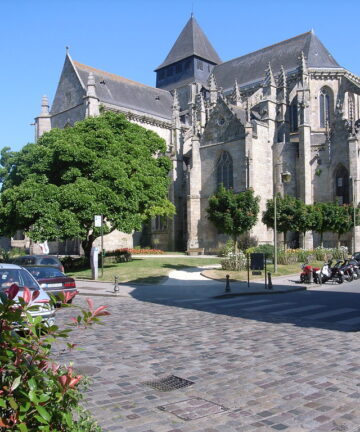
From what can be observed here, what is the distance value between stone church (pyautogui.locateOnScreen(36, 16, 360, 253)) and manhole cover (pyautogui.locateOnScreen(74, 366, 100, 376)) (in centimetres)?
2719

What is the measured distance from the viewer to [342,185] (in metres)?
34.0

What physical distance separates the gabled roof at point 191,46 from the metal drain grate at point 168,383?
175 ft

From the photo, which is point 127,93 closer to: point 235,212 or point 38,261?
point 235,212

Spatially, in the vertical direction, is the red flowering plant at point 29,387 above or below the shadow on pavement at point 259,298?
above

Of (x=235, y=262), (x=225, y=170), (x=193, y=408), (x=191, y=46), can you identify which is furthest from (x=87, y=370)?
(x=191, y=46)

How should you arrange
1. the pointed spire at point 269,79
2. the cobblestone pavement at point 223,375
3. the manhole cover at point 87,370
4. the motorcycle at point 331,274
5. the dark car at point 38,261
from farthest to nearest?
the pointed spire at point 269,79
the motorcycle at point 331,274
the dark car at point 38,261
the manhole cover at point 87,370
the cobblestone pavement at point 223,375

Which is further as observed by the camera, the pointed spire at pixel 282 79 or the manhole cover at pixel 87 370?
the pointed spire at pixel 282 79

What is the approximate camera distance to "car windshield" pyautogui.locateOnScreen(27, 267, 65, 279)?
40.3ft

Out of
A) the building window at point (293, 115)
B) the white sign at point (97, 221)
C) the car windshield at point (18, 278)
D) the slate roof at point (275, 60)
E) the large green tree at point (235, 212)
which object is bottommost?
the car windshield at point (18, 278)

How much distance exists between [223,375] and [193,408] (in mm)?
1209

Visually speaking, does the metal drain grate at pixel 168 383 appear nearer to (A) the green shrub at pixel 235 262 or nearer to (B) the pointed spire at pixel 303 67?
(A) the green shrub at pixel 235 262

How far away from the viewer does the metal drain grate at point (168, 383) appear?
4988mm

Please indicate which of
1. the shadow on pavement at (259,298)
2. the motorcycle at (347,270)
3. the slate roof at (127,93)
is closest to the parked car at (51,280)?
the shadow on pavement at (259,298)

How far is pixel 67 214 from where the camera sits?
2233 cm
